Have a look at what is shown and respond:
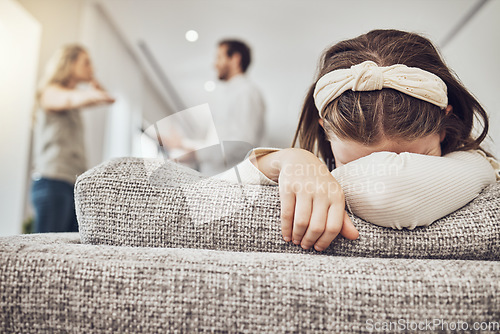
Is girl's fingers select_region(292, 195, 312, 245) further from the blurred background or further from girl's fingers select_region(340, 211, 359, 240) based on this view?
the blurred background

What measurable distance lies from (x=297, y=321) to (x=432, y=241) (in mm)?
188

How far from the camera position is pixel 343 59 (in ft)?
2.21

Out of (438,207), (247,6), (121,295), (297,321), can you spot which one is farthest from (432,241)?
(247,6)

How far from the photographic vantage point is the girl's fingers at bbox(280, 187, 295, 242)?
0.42m

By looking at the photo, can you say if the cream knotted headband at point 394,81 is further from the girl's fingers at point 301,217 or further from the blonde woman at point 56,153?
the blonde woman at point 56,153

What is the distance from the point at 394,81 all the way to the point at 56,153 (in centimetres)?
183

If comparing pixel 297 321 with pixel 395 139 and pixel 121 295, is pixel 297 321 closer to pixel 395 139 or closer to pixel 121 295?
pixel 121 295

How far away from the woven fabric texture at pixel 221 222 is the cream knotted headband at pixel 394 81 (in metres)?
0.18

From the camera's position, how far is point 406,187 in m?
0.42

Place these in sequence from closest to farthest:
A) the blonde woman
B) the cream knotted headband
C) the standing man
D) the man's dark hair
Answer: the cream knotted headband → the blonde woman → the standing man → the man's dark hair

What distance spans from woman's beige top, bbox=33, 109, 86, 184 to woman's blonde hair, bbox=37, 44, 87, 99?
32 centimetres

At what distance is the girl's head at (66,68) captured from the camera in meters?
2.25

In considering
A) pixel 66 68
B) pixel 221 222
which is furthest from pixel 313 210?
pixel 66 68

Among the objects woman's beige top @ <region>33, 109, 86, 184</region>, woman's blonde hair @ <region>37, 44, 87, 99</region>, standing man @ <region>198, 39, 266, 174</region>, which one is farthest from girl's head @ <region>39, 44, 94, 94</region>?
standing man @ <region>198, 39, 266, 174</region>
